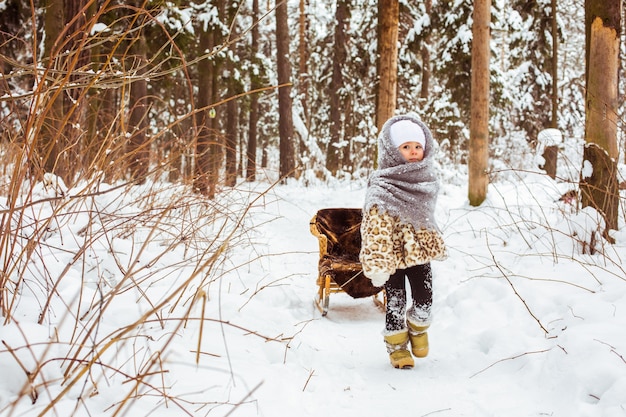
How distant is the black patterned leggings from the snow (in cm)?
29

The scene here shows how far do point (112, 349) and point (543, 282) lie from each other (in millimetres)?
2883

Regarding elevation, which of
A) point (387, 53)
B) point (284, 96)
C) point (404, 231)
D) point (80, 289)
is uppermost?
point (284, 96)

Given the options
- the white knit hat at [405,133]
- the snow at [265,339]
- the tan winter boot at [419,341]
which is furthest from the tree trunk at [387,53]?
the tan winter boot at [419,341]

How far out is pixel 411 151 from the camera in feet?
9.70

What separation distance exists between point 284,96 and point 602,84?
10893mm

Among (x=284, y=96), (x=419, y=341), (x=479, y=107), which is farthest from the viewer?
(x=284, y=96)

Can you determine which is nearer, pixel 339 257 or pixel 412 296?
pixel 412 296

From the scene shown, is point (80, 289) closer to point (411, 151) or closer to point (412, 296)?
point (412, 296)

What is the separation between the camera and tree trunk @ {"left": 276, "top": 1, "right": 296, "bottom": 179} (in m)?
13.8

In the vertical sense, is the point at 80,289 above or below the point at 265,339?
above

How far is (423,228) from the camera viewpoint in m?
2.93

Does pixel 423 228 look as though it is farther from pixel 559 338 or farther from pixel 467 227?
pixel 467 227

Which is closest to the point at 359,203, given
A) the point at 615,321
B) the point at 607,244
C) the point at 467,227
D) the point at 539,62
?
the point at 467,227

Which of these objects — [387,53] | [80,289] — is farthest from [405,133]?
[387,53]
